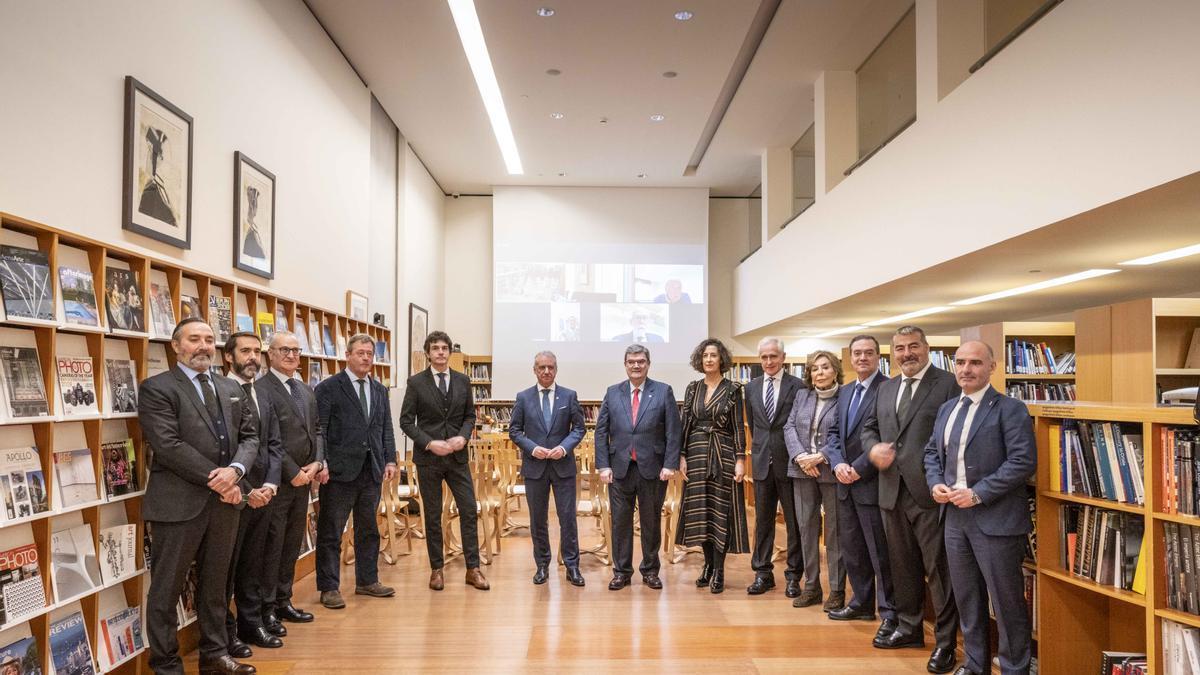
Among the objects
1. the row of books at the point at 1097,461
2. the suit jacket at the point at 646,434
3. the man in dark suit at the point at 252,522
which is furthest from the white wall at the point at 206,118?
the row of books at the point at 1097,461

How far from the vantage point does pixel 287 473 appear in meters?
4.09

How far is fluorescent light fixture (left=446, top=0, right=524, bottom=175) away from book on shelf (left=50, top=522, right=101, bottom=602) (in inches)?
187

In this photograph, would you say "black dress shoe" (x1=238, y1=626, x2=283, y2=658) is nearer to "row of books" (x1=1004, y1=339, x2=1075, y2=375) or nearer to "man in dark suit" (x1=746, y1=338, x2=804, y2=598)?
"man in dark suit" (x1=746, y1=338, x2=804, y2=598)

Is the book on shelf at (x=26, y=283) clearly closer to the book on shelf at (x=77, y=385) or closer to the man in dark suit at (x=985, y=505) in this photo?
the book on shelf at (x=77, y=385)

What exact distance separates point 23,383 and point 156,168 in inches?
60.8

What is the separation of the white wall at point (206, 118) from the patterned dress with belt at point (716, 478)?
131 inches

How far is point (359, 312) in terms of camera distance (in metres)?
7.24

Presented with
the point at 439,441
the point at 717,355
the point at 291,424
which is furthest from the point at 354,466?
the point at 717,355

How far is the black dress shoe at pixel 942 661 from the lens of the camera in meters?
3.56

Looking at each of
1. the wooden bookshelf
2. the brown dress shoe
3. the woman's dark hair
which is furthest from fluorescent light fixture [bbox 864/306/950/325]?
the wooden bookshelf

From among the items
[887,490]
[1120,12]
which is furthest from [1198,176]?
[887,490]

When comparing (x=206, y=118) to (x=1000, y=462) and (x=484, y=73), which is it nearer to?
(x=484, y=73)

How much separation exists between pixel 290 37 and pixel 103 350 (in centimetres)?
352

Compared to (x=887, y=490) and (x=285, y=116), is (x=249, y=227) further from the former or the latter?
(x=887, y=490)
